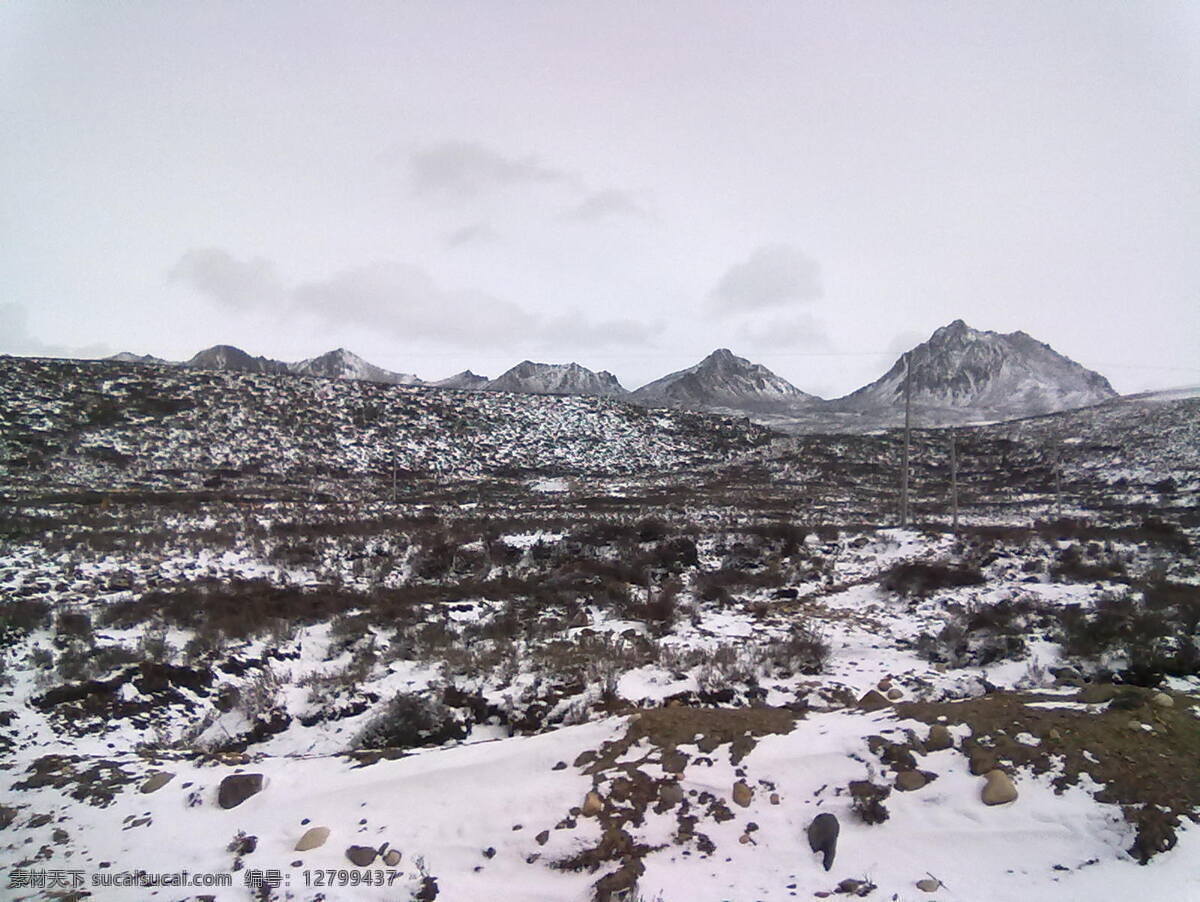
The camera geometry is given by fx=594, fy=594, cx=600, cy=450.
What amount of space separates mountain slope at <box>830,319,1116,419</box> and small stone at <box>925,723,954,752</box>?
109 meters

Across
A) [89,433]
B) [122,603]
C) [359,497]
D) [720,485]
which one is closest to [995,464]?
[720,485]

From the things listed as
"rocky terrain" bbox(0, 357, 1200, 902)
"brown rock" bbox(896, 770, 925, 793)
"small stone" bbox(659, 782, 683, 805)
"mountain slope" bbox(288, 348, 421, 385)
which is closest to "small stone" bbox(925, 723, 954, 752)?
"rocky terrain" bbox(0, 357, 1200, 902)

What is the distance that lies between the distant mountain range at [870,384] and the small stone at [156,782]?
83021mm

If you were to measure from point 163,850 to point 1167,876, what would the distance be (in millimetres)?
7257

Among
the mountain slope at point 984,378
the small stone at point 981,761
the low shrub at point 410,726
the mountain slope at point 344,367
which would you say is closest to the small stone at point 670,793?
the small stone at point 981,761

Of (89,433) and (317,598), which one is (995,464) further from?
(89,433)

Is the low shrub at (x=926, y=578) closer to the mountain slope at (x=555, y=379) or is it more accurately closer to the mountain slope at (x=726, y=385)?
the mountain slope at (x=726, y=385)

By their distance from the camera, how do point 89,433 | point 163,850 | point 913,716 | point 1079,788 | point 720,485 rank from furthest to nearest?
point 720,485, point 89,433, point 913,716, point 163,850, point 1079,788

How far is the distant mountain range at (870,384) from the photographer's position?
100 metres

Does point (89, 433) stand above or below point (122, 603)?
above

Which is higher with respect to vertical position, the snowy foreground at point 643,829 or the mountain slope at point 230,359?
the mountain slope at point 230,359

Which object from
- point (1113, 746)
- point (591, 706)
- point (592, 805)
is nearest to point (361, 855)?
point (592, 805)

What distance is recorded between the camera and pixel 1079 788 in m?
4.57

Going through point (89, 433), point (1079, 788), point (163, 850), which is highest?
point (89, 433)
